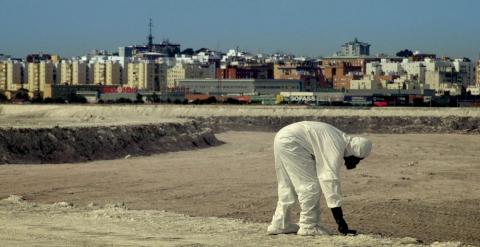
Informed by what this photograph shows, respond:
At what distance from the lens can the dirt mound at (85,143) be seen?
104ft

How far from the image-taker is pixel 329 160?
13.8 metres

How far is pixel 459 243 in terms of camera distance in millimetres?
14188

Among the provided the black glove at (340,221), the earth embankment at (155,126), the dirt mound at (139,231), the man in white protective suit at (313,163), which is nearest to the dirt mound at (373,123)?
the earth embankment at (155,126)

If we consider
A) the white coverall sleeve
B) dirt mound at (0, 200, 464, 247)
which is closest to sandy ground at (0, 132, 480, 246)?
dirt mound at (0, 200, 464, 247)

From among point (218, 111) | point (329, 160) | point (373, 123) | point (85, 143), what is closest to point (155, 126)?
point (85, 143)

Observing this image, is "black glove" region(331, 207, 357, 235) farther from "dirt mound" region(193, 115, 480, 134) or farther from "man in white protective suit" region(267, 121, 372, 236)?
"dirt mound" region(193, 115, 480, 134)

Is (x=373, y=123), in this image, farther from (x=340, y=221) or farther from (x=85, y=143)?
(x=340, y=221)

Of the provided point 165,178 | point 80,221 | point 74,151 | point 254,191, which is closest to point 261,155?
Result: point 74,151

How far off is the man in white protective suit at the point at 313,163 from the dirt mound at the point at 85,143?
16.9m

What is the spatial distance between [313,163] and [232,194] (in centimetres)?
666

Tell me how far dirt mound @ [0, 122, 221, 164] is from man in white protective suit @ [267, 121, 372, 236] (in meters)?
16.9

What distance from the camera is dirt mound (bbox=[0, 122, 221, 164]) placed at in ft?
104

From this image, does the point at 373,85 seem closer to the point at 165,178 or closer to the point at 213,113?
the point at 213,113

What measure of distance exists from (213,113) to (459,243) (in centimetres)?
8040
